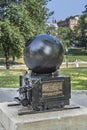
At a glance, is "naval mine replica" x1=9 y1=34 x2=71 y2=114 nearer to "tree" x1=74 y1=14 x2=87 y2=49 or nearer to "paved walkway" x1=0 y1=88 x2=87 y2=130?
"paved walkway" x1=0 y1=88 x2=87 y2=130

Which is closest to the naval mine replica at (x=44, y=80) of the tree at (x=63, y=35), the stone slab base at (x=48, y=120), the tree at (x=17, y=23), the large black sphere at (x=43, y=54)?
the large black sphere at (x=43, y=54)

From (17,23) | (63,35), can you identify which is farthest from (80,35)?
(17,23)

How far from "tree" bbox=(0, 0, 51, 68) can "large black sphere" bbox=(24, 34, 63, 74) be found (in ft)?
80.3

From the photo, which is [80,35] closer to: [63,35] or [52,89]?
[63,35]

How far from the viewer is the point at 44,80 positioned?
6676 millimetres

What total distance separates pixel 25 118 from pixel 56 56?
1.36 m

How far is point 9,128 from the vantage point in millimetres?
6520

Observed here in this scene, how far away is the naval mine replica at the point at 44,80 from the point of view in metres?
6.63

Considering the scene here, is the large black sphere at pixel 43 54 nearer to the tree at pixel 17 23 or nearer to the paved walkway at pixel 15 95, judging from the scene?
the paved walkway at pixel 15 95

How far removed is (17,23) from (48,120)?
1053 inches

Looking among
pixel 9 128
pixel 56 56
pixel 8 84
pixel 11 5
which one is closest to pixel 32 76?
pixel 56 56

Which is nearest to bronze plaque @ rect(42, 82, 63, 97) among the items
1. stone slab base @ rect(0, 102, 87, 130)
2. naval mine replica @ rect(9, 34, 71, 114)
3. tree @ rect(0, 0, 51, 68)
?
naval mine replica @ rect(9, 34, 71, 114)

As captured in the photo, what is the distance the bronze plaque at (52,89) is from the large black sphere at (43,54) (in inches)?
14.2

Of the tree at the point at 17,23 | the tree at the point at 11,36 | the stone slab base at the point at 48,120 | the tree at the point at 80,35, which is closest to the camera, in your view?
the stone slab base at the point at 48,120
